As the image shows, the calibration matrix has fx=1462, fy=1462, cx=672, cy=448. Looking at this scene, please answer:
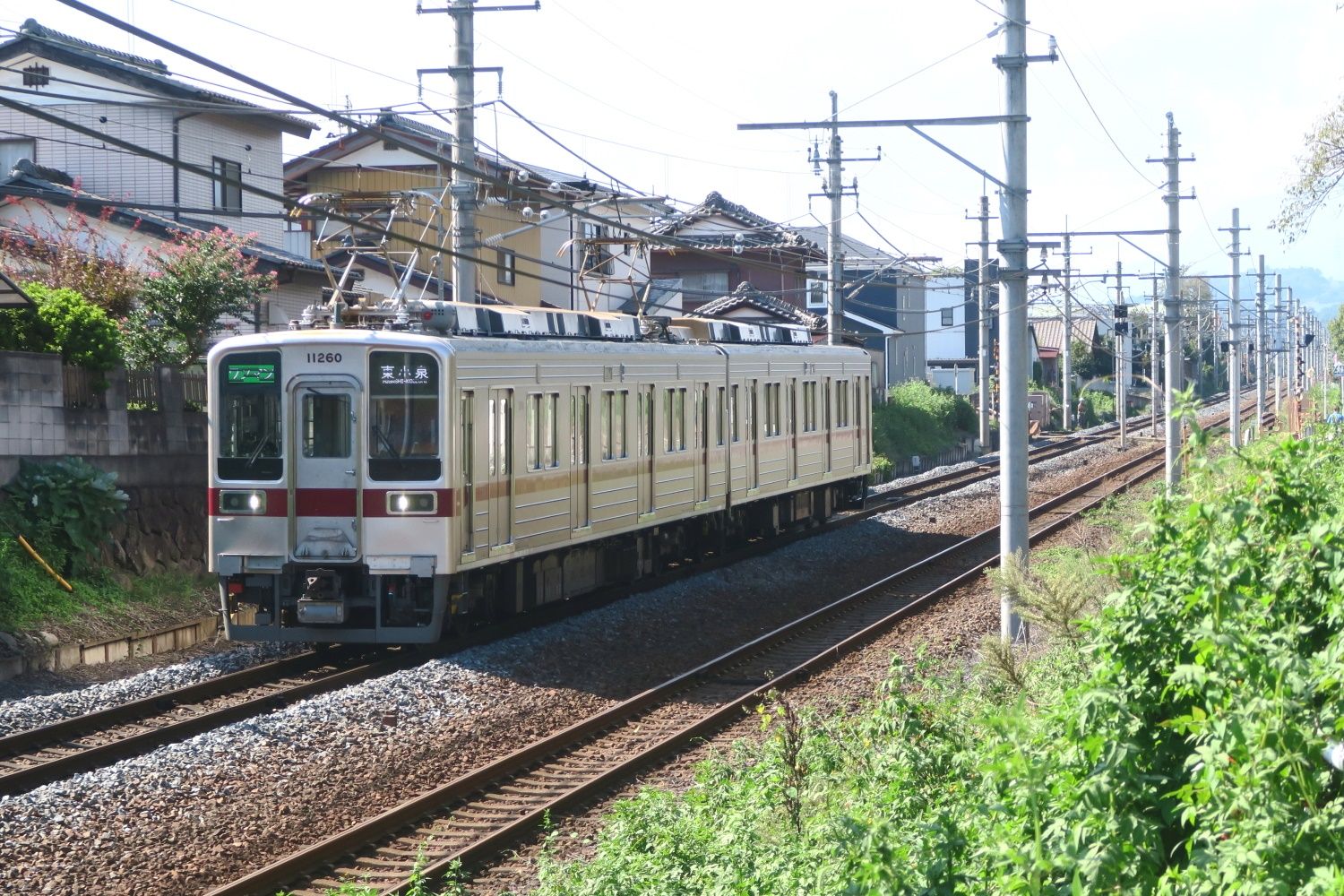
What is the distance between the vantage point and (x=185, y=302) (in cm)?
1683

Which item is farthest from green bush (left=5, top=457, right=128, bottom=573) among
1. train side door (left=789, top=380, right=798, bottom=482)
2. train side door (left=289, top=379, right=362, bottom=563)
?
train side door (left=789, top=380, right=798, bottom=482)

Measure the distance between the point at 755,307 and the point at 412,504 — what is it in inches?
1010

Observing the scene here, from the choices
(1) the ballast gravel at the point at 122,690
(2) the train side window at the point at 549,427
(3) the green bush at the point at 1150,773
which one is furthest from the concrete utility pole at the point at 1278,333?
(3) the green bush at the point at 1150,773

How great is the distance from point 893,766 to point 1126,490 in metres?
19.5

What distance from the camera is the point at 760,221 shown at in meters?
40.6

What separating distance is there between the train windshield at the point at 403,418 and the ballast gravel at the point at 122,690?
186 centimetres

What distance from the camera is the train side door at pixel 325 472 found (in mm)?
11344

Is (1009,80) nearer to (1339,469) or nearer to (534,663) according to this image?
(1339,469)

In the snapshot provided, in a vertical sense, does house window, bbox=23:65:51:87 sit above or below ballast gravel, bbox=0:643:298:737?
above

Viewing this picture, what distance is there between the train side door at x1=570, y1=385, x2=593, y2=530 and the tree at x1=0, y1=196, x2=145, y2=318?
19.4ft

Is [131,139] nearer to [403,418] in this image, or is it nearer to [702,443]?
[702,443]

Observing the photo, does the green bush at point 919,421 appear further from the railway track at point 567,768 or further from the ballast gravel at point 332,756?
the ballast gravel at point 332,756

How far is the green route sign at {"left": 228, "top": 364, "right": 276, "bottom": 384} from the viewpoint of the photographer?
1148cm

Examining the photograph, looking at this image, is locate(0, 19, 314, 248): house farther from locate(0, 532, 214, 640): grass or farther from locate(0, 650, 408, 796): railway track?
locate(0, 650, 408, 796): railway track
